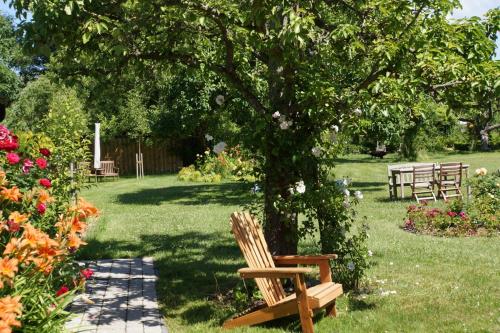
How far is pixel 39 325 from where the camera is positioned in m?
3.42

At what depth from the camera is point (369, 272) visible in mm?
6809

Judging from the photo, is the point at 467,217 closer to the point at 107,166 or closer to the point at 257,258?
the point at 257,258

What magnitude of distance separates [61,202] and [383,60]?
3.43 metres

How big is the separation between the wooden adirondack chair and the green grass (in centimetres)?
17

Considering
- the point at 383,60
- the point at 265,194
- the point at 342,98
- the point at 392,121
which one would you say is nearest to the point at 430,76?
the point at 383,60

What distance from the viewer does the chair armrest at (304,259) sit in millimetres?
5145

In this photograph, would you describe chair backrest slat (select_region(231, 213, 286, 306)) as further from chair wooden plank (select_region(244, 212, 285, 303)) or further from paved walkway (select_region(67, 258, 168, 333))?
paved walkway (select_region(67, 258, 168, 333))

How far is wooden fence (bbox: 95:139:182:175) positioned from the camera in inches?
1057

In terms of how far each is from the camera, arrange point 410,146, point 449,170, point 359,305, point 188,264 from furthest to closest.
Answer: point 410,146
point 449,170
point 188,264
point 359,305

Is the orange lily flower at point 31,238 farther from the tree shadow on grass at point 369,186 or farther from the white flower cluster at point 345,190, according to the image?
the tree shadow on grass at point 369,186

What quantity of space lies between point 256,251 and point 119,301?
155cm

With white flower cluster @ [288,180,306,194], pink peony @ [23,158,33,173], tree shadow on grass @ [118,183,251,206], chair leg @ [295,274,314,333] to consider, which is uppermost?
pink peony @ [23,158,33,173]

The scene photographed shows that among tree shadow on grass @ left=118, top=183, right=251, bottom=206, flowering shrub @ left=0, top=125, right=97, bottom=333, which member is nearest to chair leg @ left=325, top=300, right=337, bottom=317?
flowering shrub @ left=0, top=125, right=97, bottom=333

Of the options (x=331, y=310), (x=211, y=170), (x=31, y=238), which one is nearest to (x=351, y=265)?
(x=331, y=310)
